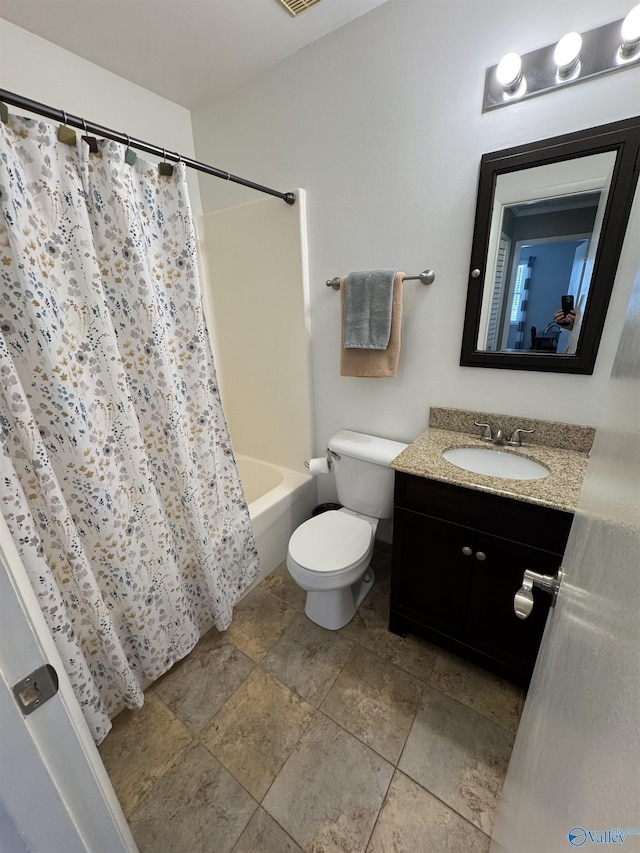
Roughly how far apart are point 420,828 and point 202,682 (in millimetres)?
864

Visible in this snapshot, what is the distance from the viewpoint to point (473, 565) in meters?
1.23

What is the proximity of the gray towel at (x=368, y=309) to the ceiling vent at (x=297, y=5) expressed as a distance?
944mm

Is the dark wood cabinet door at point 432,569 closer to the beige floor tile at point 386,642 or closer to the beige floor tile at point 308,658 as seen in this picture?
the beige floor tile at point 386,642

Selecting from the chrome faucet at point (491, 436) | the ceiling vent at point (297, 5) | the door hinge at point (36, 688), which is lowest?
the chrome faucet at point (491, 436)

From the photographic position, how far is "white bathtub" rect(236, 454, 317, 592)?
5.98ft

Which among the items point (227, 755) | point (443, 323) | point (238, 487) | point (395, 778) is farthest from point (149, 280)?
point (395, 778)

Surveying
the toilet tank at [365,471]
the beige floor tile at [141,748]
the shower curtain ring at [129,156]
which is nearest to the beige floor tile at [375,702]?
the beige floor tile at [141,748]

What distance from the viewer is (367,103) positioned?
1.43m

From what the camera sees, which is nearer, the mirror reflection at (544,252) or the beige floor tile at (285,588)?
the mirror reflection at (544,252)

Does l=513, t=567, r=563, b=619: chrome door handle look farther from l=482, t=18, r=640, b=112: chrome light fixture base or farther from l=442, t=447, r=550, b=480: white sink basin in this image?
l=482, t=18, r=640, b=112: chrome light fixture base

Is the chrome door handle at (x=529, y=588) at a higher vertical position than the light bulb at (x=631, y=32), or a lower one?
lower

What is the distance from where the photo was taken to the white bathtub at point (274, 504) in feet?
5.98

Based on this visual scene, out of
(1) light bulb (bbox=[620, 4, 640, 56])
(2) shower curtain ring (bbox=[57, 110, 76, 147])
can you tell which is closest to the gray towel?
(1) light bulb (bbox=[620, 4, 640, 56])

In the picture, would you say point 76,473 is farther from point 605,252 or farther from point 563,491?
point 605,252
